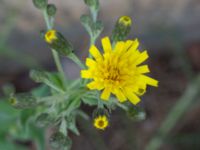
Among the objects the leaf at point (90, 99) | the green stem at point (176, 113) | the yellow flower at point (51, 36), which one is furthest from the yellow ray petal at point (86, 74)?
the green stem at point (176, 113)

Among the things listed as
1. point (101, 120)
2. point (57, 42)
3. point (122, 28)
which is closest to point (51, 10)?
point (57, 42)

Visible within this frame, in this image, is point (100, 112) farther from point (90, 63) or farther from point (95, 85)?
point (90, 63)

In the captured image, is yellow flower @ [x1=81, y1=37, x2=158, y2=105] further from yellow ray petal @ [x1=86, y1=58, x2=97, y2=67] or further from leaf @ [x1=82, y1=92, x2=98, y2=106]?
leaf @ [x1=82, y1=92, x2=98, y2=106]

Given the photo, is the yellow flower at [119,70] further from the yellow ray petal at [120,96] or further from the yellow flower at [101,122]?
the yellow flower at [101,122]

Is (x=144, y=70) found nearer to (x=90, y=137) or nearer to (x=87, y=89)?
(x=87, y=89)

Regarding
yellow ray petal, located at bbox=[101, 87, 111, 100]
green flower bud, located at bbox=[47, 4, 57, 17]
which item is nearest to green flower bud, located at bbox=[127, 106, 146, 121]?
yellow ray petal, located at bbox=[101, 87, 111, 100]

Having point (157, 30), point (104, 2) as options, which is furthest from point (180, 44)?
point (104, 2)
